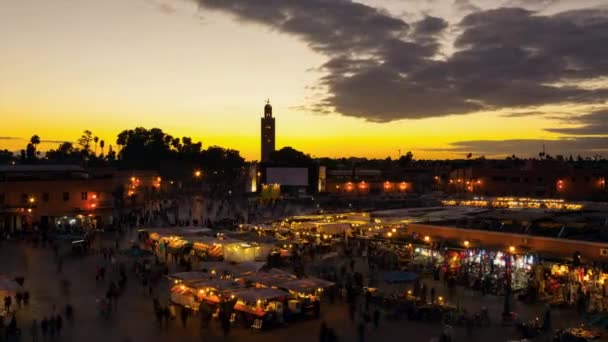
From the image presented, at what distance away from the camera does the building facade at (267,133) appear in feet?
401

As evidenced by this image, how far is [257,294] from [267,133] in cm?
10760

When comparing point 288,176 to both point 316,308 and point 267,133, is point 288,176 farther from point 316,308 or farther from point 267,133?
point 316,308

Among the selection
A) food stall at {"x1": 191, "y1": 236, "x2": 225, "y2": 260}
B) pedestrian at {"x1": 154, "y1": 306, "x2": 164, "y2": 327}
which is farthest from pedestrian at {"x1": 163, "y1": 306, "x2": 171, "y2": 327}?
food stall at {"x1": 191, "y1": 236, "x2": 225, "y2": 260}

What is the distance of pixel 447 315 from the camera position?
51.6ft

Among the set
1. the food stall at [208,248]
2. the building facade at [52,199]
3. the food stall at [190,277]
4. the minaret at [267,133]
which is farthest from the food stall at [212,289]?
the minaret at [267,133]

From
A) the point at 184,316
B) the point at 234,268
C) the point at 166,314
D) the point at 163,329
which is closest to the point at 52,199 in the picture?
the point at 234,268

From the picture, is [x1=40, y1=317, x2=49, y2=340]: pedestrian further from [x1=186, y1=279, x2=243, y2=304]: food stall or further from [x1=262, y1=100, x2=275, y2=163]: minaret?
[x1=262, y1=100, x2=275, y2=163]: minaret

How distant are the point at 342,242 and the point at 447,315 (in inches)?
552

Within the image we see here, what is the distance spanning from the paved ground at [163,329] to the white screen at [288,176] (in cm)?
5179

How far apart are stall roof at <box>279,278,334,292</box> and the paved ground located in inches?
32.9

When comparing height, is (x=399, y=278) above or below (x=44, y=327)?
above

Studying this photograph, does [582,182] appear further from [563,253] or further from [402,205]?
[563,253]

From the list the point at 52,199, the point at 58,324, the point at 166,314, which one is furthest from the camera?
the point at 52,199

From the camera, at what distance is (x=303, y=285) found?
1669 cm
